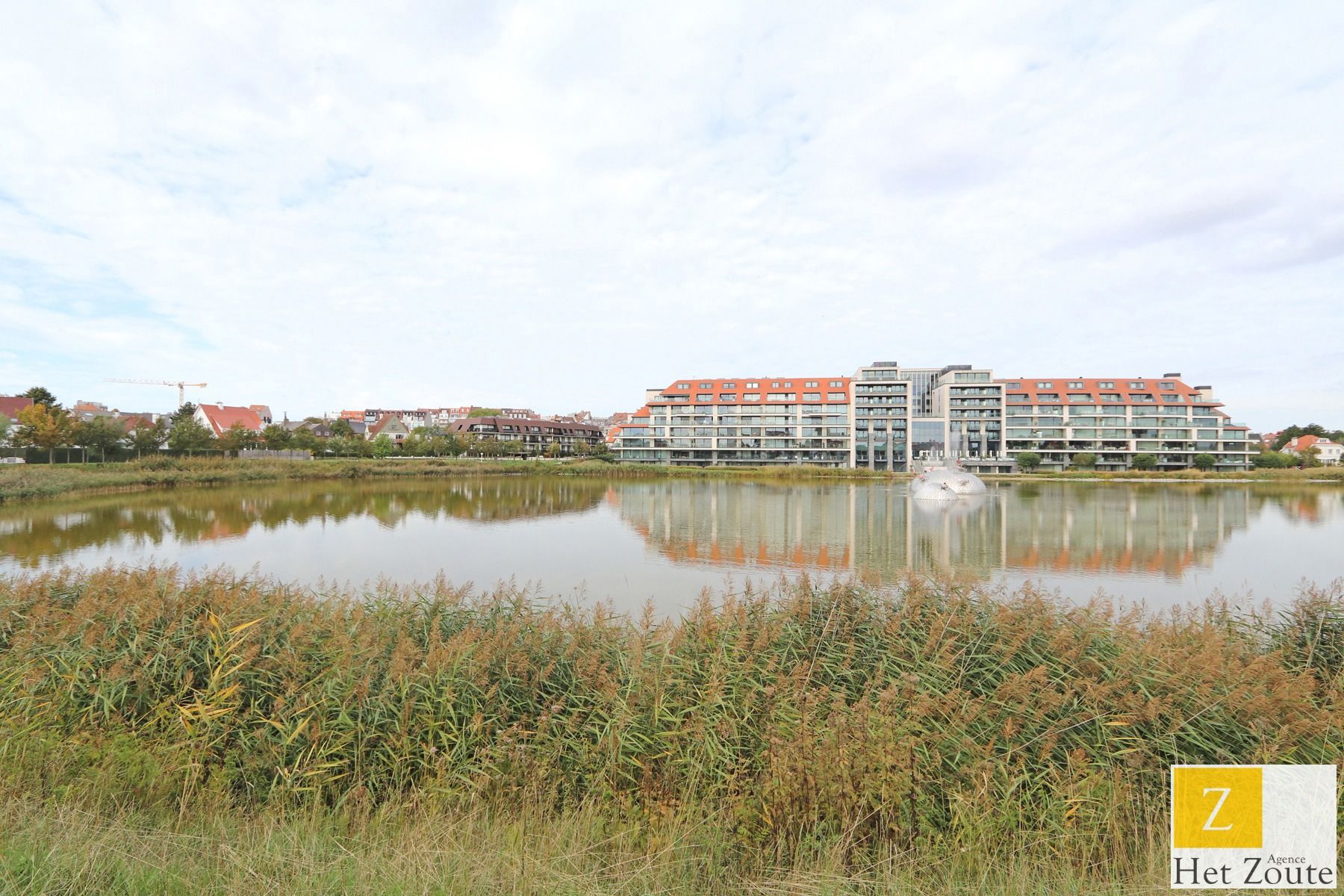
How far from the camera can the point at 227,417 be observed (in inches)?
3233

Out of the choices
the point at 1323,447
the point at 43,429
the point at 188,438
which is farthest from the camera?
the point at 1323,447

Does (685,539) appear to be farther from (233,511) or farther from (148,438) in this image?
(148,438)

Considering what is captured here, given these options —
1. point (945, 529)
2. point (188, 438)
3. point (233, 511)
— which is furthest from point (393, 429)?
point (945, 529)

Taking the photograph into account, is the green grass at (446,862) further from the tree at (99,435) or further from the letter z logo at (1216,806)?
the tree at (99,435)

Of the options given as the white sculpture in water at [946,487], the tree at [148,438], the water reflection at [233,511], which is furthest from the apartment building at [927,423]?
the tree at [148,438]

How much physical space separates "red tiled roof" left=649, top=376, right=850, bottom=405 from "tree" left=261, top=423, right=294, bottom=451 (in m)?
47.3

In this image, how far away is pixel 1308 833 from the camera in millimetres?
3531

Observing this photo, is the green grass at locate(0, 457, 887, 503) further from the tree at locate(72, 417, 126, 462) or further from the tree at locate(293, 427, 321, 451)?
the tree at locate(293, 427, 321, 451)

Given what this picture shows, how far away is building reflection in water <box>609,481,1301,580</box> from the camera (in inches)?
667

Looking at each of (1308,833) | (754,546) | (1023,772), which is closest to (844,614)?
(1023,772)

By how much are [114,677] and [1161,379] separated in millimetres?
106448

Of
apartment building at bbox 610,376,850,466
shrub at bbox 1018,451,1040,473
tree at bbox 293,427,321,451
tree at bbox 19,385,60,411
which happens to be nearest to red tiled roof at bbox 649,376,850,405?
apartment building at bbox 610,376,850,466

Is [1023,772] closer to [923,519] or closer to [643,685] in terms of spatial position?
[643,685]

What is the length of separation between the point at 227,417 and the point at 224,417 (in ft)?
1.30
